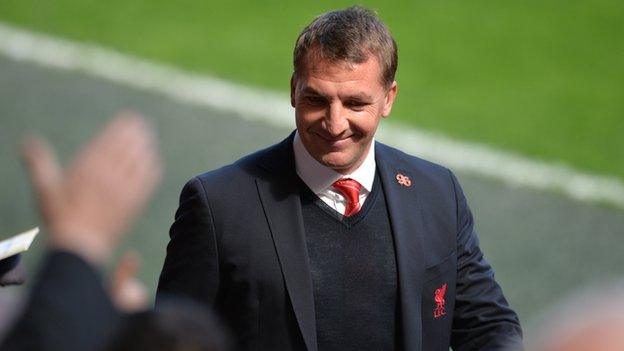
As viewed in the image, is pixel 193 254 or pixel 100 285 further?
pixel 193 254

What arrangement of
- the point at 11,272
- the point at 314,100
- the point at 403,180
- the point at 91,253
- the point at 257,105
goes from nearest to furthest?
the point at 91,253 → the point at 11,272 → the point at 314,100 → the point at 403,180 → the point at 257,105

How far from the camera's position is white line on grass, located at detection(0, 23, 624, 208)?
10.3m

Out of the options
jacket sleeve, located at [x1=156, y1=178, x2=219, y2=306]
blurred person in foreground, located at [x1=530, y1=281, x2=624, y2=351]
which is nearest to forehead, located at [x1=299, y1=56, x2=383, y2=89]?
jacket sleeve, located at [x1=156, y1=178, x2=219, y2=306]

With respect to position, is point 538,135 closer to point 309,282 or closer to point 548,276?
point 548,276

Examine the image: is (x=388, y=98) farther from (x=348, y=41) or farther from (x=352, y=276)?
(x=352, y=276)

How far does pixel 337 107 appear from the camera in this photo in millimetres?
4141

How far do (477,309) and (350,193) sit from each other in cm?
54

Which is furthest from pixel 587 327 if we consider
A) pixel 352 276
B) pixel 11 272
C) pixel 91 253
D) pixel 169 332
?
pixel 11 272

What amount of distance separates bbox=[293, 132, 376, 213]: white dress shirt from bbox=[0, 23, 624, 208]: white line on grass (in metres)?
5.98

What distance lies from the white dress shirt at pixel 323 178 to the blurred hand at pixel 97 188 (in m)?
1.74

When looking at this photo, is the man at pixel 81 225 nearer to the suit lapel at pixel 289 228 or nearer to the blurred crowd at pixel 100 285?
the blurred crowd at pixel 100 285

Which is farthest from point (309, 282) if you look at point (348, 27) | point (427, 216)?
point (348, 27)

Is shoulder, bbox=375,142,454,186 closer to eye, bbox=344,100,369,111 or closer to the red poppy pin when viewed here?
eye, bbox=344,100,369,111

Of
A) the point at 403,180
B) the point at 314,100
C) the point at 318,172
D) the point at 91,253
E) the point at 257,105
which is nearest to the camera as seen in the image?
the point at 91,253
